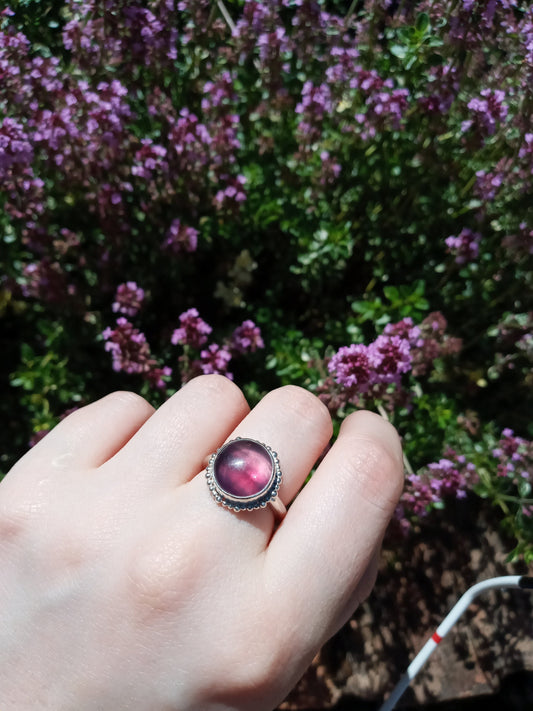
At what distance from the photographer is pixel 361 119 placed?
307 centimetres

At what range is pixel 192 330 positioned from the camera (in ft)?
9.10

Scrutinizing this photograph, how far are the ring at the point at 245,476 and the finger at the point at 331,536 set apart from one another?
3.6 inches

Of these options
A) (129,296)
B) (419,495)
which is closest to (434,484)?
(419,495)

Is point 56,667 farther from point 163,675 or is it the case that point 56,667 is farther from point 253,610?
point 253,610

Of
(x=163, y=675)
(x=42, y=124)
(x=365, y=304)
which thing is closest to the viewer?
(x=163, y=675)

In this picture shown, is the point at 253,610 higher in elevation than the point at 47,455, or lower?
lower

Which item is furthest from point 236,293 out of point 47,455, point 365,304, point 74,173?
point 47,455

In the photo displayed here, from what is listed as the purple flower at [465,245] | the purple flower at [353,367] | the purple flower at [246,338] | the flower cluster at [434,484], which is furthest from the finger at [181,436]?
the purple flower at [465,245]

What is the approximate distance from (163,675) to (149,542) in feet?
1.03

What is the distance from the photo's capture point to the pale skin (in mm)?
1359

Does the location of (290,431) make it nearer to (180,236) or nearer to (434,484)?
(434,484)

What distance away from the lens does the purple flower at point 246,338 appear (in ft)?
9.77

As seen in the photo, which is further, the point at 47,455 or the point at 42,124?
the point at 42,124

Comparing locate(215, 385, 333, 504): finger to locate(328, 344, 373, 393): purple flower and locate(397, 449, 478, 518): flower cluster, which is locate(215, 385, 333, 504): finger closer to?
locate(328, 344, 373, 393): purple flower
